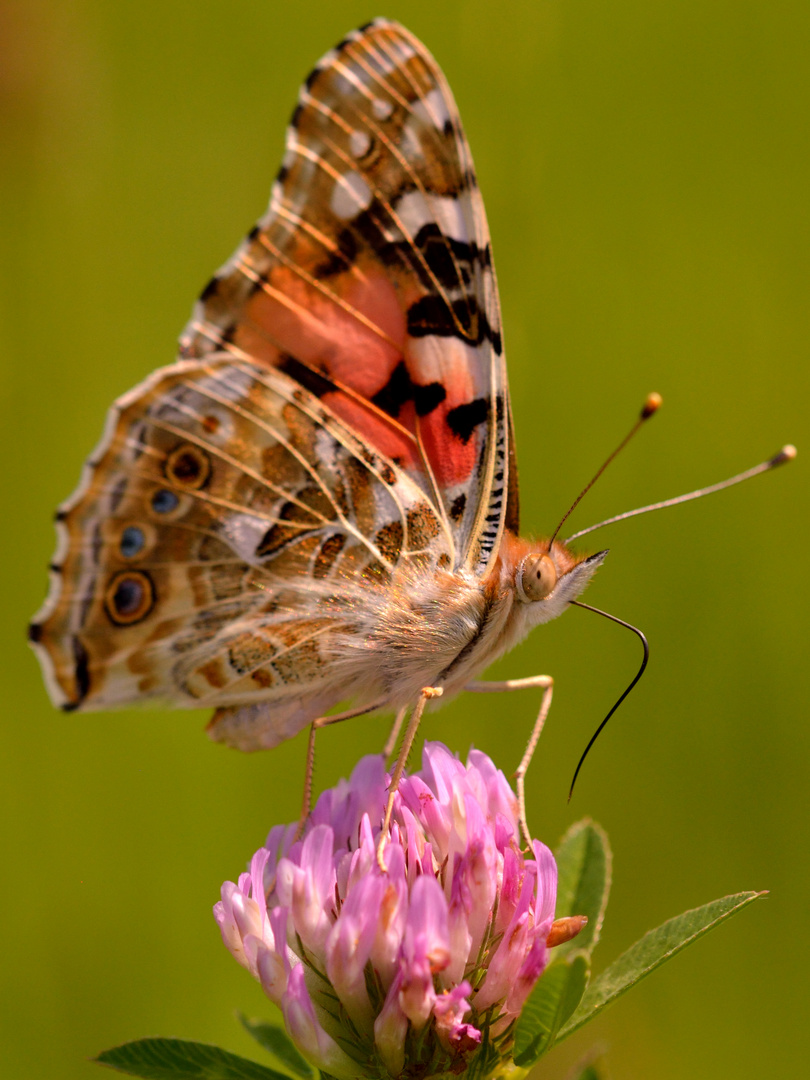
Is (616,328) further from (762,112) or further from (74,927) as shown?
(74,927)

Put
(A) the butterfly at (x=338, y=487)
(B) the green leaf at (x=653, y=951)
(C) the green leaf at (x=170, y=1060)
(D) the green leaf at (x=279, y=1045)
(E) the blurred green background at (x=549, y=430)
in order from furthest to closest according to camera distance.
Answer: (E) the blurred green background at (x=549, y=430)
(A) the butterfly at (x=338, y=487)
(D) the green leaf at (x=279, y=1045)
(C) the green leaf at (x=170, y=1060)
(B) the green leaf at (x=653, y=951)

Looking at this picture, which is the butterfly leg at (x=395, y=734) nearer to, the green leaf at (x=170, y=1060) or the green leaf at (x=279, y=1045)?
the green leaf at (x=279, y=1045)

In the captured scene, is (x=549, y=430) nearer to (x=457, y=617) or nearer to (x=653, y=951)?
(x=457, y=617)

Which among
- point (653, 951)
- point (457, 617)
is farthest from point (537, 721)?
point (653, 951)

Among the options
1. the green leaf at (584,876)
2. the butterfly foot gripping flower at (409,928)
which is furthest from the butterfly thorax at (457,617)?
the green leaf at (584,876)

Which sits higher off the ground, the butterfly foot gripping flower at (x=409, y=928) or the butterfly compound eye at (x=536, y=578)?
the butterfly compound eye at (x=536, y=578)

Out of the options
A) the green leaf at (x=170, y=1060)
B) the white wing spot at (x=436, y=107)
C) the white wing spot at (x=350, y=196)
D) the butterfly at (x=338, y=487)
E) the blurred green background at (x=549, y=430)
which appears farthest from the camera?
the blurred green background at (x=549, y=430)

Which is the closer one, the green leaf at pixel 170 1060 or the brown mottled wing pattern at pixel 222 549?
the green leaf at pixel 170 1060
